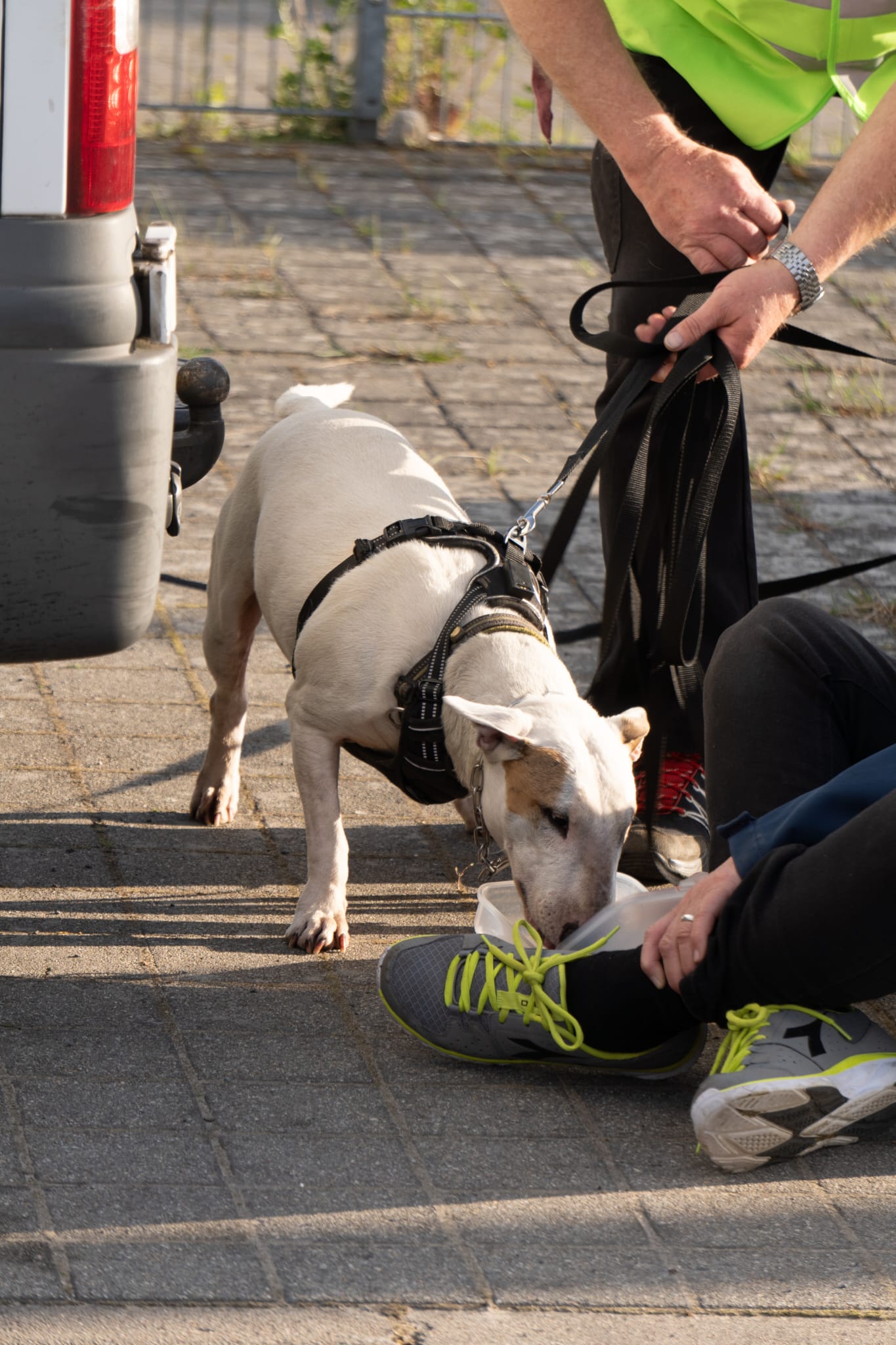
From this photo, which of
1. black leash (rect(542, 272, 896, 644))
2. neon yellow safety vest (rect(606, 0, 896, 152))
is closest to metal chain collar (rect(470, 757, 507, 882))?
black leash (rect(542, 272, 896, 644))

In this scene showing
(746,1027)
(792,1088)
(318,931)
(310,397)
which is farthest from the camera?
(310,397)

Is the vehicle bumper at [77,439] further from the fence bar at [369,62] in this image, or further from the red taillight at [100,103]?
the fence bar at [369,62]

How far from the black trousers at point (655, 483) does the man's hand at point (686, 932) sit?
2.84ft

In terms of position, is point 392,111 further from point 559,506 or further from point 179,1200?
point 179,1200

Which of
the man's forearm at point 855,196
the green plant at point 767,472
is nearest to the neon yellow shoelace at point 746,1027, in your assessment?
the man's forearm at point 855,196

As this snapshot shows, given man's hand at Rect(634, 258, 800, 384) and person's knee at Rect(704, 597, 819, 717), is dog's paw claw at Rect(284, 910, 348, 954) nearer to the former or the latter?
person's knee at Rect(704, 597, 819, 717)

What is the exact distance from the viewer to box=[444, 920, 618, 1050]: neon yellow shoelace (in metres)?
2.96

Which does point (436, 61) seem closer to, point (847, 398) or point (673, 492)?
point (847, 398)

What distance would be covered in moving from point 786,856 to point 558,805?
1.74ft

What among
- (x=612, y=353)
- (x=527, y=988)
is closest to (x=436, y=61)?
(x=612, y=353)

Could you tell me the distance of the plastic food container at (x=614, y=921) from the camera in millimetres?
3135

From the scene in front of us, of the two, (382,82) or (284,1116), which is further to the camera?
(382,82)

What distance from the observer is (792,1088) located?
2.73m

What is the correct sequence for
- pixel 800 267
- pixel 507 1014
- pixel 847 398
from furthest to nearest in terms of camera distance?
1. pixel 847 398
2. pixel 800 267
3. pixel 507 1014
